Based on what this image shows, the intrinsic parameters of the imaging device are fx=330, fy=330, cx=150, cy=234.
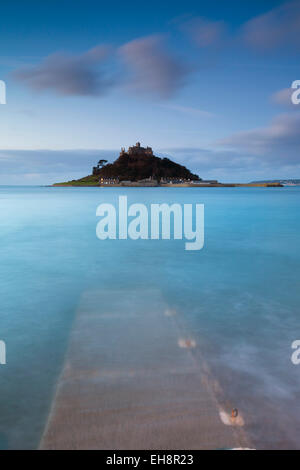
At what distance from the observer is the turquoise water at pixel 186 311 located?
381 cm

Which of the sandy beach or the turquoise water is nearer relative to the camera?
the sandy beach

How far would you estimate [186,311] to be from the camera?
23.3ft

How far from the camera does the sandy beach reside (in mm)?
3307

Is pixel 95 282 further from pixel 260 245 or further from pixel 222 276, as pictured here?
pixel 260 245

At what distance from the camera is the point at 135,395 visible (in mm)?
3996

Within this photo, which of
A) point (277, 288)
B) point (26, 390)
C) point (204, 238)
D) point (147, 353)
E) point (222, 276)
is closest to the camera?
point (26, 390)

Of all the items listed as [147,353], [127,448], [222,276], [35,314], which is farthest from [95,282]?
[127,448]

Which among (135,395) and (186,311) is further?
(186,311)

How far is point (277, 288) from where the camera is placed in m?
8.96

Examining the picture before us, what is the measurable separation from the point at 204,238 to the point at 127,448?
54.3ft

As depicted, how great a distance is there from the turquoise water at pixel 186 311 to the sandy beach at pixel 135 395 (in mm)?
224

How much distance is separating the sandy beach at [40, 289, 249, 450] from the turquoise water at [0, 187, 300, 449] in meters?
0.22

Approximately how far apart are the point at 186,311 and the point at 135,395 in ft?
10.7
